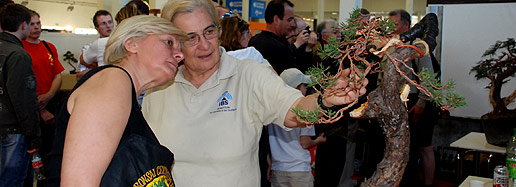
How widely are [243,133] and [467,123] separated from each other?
3445 mm

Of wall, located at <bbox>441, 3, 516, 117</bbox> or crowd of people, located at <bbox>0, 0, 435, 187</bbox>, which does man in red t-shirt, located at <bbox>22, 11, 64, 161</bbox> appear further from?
wall, located at <bbox>441, 3, 516, 117</bbox>

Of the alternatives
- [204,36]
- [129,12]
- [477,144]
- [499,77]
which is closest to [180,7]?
[204,36]

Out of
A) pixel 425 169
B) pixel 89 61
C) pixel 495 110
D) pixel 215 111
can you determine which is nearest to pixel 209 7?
pixel 215 111

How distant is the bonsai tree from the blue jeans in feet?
9.34

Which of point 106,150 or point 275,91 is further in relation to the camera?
point 275,91

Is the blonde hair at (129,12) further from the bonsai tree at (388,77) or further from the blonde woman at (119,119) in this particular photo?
the bonsai tree at (388,77)

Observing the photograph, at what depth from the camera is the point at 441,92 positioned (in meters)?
1.22

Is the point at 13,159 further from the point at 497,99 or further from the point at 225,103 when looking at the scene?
the point at 497,99

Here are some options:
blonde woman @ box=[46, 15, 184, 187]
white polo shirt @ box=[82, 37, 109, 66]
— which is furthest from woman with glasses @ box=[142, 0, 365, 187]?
white polo shirt @ box=[82, 37, 109, 66]

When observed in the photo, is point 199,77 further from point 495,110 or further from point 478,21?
point 478,21

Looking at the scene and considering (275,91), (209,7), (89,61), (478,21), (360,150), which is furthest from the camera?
(360,150)

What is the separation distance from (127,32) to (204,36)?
1.47 ft

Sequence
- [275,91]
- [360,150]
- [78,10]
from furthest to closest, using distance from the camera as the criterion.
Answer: [78,10]
[360,150]
[275,91]

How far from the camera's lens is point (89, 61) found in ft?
11.2
